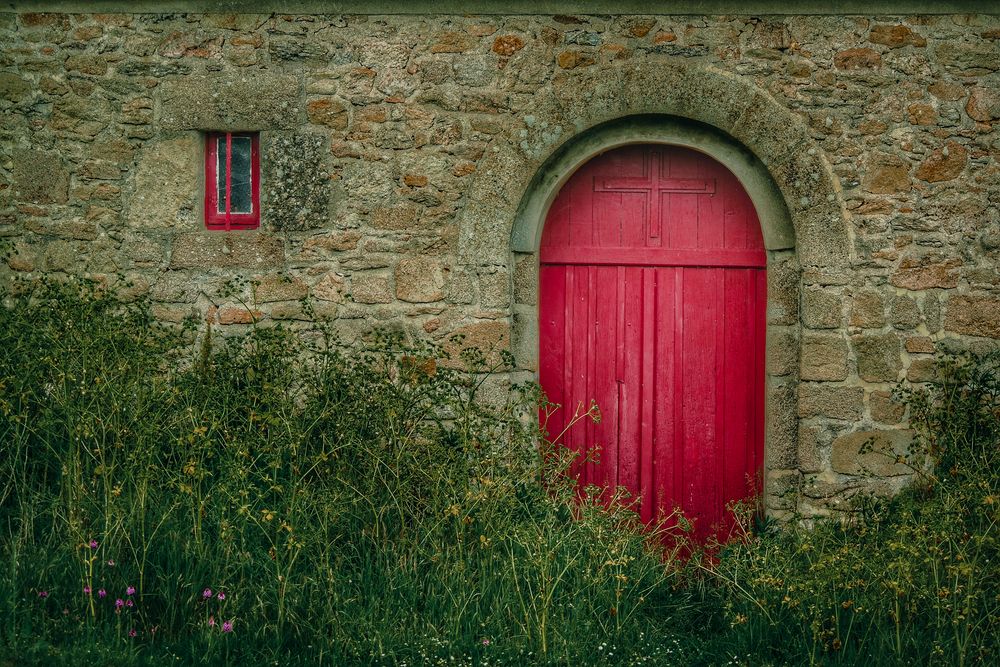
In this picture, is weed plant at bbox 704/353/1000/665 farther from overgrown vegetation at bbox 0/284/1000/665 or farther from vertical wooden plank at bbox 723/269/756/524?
vertical wooden plank at bbox 723/269/756/524

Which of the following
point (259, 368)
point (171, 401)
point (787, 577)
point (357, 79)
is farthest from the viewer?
point (357, 79)

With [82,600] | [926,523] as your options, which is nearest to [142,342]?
[82,600]

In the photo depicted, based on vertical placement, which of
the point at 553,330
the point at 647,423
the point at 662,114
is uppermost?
the point at 662,114

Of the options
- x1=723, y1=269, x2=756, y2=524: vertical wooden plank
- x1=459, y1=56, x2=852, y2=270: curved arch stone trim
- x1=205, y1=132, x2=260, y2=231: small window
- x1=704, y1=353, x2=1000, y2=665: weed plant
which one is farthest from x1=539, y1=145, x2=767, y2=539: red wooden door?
x1=205, y1=132, x2=260, y2=231: small window

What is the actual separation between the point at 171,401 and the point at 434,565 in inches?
60.5

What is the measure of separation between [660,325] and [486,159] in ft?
4.66

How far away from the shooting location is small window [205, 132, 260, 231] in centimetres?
547

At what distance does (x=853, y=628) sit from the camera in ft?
13.3

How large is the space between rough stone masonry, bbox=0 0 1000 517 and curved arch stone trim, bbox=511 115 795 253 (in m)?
0.11

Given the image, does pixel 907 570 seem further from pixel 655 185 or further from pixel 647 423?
pixel 655 185

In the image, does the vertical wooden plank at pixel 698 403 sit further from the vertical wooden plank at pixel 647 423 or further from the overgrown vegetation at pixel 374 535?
the overgrown vegetation at pixel 374 535

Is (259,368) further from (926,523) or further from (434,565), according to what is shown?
(926,523)

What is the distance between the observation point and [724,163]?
207 inches

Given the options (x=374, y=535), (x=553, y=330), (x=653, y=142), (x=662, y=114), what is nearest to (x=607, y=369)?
(x=553, y=330)
